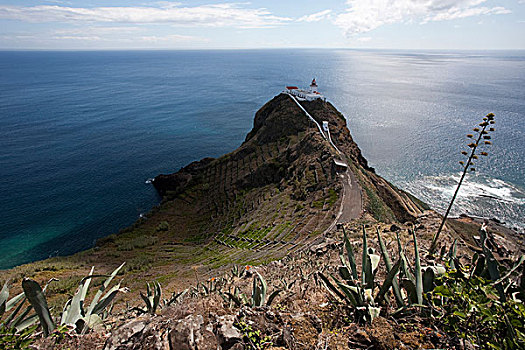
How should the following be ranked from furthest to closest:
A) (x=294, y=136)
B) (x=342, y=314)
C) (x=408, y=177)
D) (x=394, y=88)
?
(x=394, y=88), (x=408, y=177), (x=294, y=136), (x=342, y=314)

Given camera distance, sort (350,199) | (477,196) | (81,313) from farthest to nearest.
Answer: (477,196)
(350,199)
(81,313)

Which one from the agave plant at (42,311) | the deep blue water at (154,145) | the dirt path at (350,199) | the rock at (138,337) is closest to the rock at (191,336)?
the rock at (138,337)

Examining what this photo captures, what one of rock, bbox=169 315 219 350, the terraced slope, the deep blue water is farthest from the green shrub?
rock, bbox=169 315 219 350

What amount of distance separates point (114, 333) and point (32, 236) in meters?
47.3

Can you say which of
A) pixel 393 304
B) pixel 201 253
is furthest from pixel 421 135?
pixel 393 304

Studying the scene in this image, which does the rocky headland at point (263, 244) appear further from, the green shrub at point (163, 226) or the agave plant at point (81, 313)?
the agave plant at point (81, 313)

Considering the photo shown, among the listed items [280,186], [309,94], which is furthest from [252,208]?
[309,94]

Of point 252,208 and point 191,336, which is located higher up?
A: point 191,336

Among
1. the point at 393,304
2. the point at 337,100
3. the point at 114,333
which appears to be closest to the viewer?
the point at 114,333

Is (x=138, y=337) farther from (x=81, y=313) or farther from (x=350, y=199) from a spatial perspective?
(x=350, y=199)

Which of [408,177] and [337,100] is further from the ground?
[337,100]

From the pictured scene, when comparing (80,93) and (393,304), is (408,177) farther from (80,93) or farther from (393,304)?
(80,93)

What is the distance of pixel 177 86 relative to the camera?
5856 inches

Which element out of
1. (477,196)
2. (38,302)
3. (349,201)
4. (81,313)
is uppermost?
(38,302)
